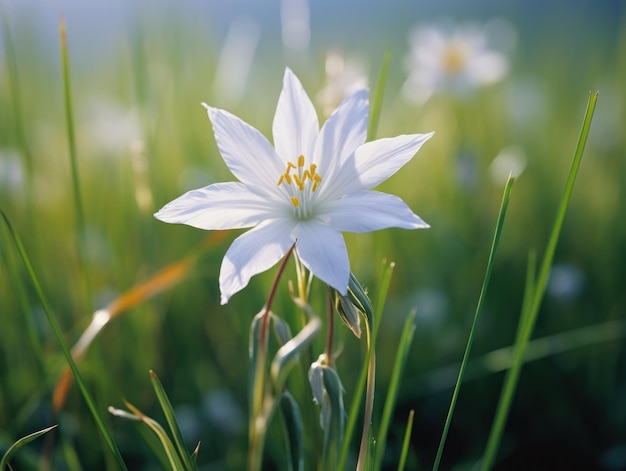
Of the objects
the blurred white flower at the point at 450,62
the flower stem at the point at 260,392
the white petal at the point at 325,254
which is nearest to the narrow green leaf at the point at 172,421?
the flower stem at the point at 260,392

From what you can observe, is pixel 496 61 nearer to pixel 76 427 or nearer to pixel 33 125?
pixel 33 125

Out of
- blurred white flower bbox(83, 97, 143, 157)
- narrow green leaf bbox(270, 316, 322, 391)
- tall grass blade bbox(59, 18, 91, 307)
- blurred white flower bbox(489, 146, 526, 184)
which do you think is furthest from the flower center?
blurred white flower bbox(83, 97, 143, 157)

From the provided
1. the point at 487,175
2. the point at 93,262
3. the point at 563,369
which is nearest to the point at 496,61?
the point at 487,175

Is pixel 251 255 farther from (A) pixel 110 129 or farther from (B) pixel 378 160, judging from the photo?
(A) pixel 110 129

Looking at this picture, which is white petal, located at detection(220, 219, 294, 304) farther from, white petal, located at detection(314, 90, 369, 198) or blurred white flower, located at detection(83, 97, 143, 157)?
blurred white flower, located at detection(83, 97, 143, 157)

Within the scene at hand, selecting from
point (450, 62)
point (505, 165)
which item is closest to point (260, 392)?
point (505, 165)
